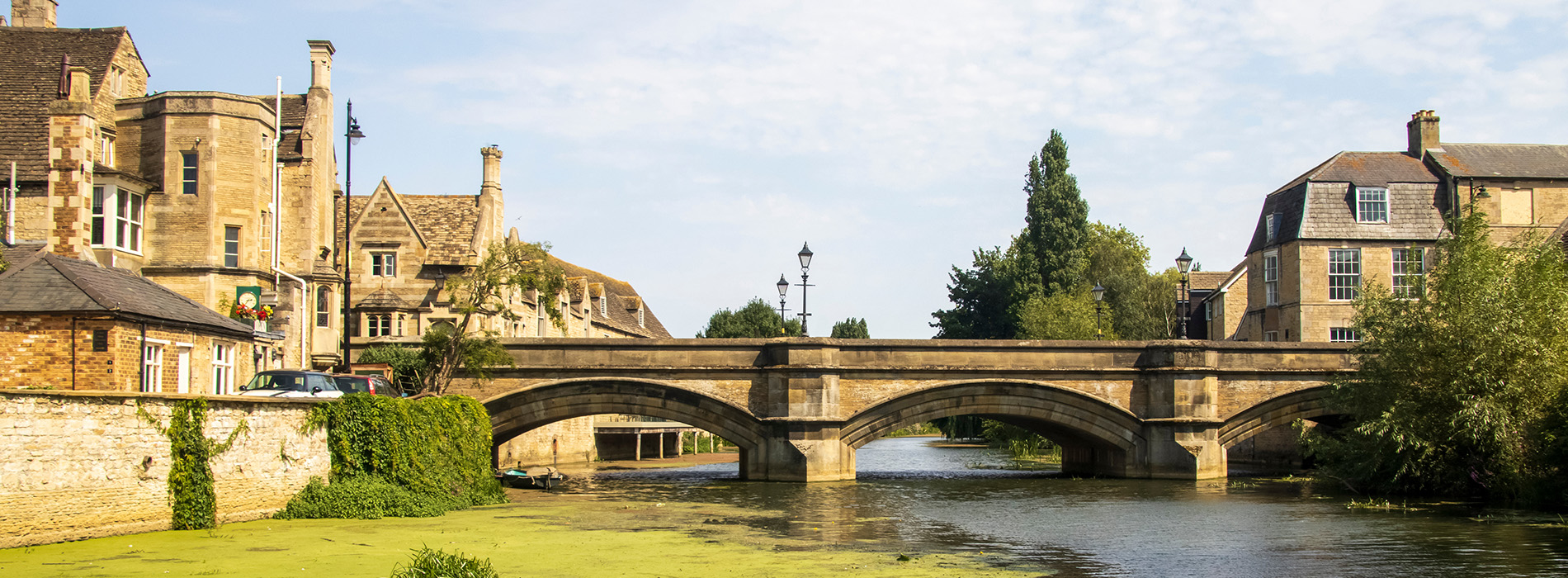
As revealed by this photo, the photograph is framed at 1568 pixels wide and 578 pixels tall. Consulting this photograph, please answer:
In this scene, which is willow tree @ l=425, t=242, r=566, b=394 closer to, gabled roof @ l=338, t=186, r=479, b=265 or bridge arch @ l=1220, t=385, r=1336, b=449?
gabled roof @ l=338, t=186, r=479, b=265

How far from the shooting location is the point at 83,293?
22656mm

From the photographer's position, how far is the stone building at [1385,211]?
47.3m

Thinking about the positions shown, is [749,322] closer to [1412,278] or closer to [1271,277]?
[1271,277]

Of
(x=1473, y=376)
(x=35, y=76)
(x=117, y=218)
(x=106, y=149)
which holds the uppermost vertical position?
(x=35, y=76)

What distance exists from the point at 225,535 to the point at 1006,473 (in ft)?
104

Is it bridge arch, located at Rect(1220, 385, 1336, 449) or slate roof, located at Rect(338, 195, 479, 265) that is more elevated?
slate roof, located at Rect(338, 195, 479, 265)

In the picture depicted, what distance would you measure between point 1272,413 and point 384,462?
26.2 metres

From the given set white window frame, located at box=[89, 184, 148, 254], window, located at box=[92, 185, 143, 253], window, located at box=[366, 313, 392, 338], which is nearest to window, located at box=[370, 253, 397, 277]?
window, located at box=[366, 313, 392, 338]

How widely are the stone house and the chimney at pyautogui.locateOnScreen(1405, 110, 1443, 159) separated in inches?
1780

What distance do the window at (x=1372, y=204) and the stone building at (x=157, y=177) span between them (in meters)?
37.8

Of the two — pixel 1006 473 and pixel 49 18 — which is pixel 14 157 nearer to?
pixel 49 18

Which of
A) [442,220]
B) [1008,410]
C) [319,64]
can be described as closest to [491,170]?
[442,220]

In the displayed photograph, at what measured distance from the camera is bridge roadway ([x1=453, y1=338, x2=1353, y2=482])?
36.4 m

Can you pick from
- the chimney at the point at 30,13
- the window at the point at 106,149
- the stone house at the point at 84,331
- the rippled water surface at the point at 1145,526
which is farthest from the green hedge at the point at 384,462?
the chimney at the point at 30,13
